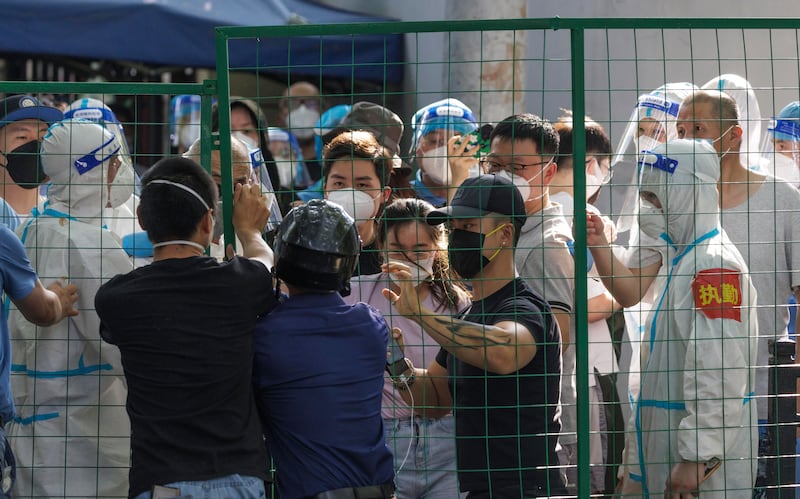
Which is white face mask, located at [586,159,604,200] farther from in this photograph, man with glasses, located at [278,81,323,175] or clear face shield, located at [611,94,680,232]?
Answer: man with glasses, located at [278,81,323,175]

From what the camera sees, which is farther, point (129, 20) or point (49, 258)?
point (129, 20)

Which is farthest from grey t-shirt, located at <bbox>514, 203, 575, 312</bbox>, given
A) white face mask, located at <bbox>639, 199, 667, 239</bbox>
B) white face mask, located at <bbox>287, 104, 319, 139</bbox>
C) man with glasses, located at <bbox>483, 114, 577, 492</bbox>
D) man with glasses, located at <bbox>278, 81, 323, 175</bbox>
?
white face mask, located at <bbox>287, 104, 319, 139</bbox>

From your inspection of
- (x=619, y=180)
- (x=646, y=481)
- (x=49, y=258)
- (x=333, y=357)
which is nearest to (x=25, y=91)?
(x=49, y=258)

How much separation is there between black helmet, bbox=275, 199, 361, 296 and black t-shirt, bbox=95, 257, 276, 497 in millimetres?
147

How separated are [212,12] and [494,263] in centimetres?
659

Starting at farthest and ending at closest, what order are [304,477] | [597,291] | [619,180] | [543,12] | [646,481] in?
[543,12] → [619,180] → [597,291] → [646,481] → [304,477]

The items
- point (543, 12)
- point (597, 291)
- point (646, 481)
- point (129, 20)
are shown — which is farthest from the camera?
point (129, 20)

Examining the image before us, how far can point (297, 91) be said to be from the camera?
30.1ft

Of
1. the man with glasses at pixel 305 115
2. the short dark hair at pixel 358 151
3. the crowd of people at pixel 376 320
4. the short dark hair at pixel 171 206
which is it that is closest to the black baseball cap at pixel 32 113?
the crowd of people at pixel 376 320

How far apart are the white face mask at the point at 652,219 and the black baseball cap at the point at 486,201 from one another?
72cm

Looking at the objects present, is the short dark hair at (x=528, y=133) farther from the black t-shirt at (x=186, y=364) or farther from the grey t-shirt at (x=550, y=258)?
the black t-shirt at (x=186, y=364)

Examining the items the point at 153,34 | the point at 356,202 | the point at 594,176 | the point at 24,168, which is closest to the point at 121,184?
the point at 24,168

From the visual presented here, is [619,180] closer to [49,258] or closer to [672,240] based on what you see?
[672,240]

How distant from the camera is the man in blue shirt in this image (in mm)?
3039
